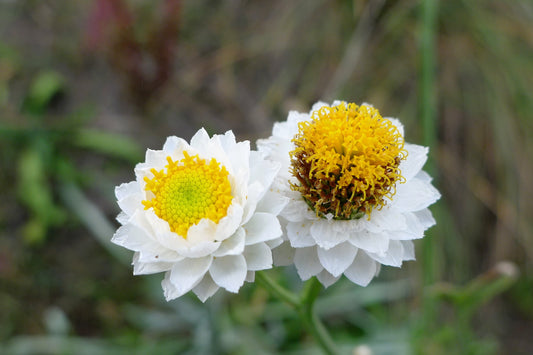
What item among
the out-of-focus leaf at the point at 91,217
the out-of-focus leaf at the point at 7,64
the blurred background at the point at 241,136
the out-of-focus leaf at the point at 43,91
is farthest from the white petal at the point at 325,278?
the out-of-focus leaf at the point at 7,64

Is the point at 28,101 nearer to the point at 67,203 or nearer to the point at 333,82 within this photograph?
the point at 67,203

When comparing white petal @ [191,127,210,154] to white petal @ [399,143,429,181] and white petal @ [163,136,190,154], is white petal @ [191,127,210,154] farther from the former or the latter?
white petal @ [399,143,429,181]

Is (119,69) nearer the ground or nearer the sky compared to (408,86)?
nearer the sky

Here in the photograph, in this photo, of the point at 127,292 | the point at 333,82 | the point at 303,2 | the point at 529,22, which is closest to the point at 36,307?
the point at 127,292

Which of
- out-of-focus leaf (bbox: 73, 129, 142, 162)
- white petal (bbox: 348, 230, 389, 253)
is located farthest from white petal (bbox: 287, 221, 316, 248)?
out-of-focus leaf (bbox: 73, 129, 142, 162)

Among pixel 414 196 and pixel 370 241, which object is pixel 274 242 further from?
pixel 414 196

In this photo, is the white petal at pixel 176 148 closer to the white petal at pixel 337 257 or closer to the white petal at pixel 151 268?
the white petal at pixel 151 268
